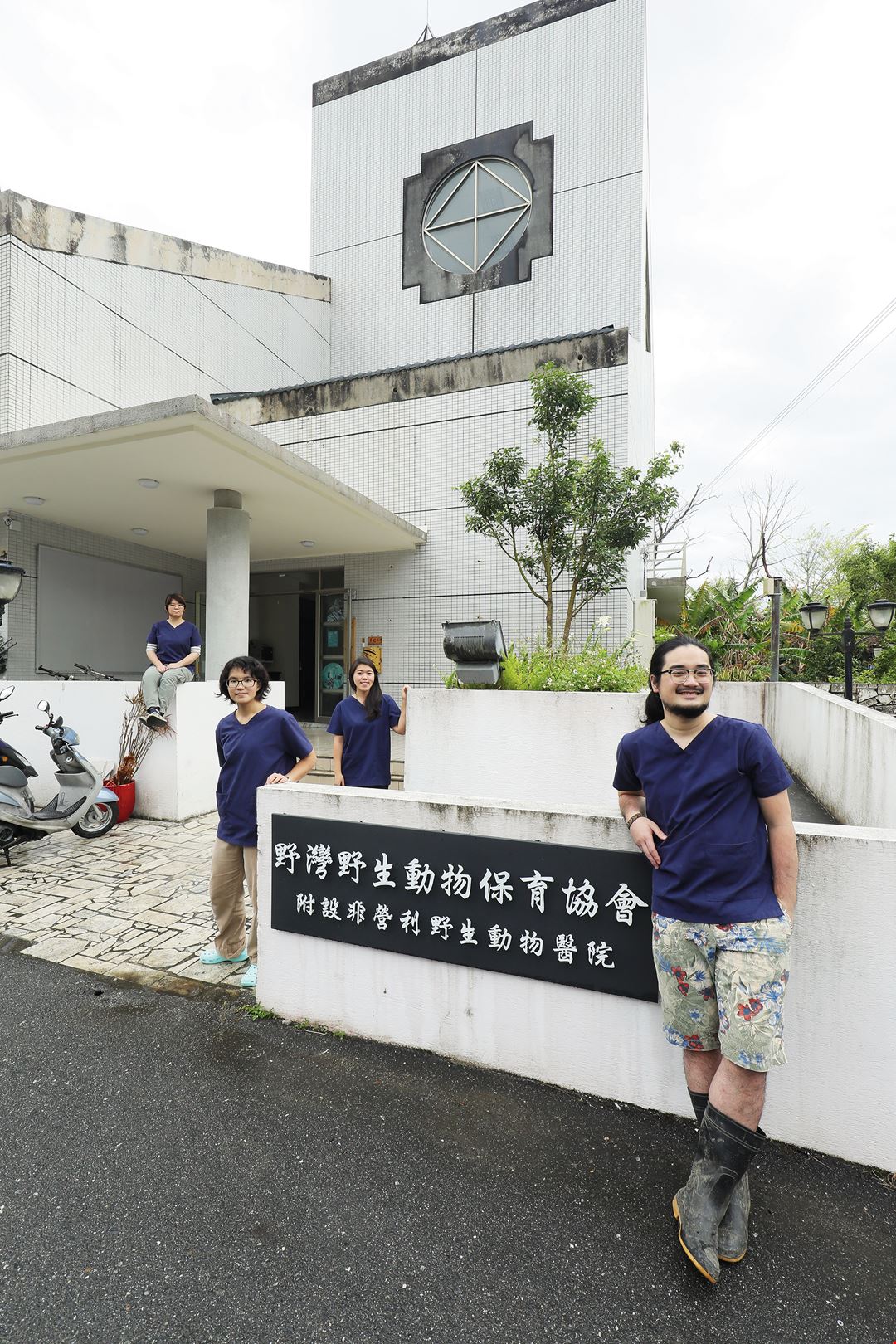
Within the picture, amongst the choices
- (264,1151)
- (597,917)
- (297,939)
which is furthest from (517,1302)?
(297,939)

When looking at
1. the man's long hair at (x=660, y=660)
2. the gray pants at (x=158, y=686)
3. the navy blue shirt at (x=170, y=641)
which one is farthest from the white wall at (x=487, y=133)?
the man's long hair at (x=660, y=660)

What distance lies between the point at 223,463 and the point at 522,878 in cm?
625

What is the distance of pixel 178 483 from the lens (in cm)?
795

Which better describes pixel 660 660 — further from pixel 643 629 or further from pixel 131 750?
pixel 643 629

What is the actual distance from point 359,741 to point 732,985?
9.16ft

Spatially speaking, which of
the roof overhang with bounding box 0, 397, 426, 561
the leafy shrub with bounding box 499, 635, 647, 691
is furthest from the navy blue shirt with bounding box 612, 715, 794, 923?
the roof overhang with bounding box 0, 397, 426, 561

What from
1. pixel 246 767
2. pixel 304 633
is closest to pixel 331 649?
pixel 304 633

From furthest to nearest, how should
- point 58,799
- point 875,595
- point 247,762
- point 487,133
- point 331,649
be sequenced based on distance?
point 875,595 → point 487,133 → point 331,649 → point 58,799 → point 247,762

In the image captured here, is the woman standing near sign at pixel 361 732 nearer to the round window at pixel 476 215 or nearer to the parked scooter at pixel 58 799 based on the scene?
the parked scooter at pixel 58 799

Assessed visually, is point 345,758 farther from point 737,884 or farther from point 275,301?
point 275,301

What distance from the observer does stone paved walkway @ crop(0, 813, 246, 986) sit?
3625mm

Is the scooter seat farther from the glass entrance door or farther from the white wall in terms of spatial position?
the white wall

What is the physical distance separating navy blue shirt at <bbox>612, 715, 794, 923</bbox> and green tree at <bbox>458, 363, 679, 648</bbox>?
632 cm

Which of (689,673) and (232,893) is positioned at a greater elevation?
(689,673)
